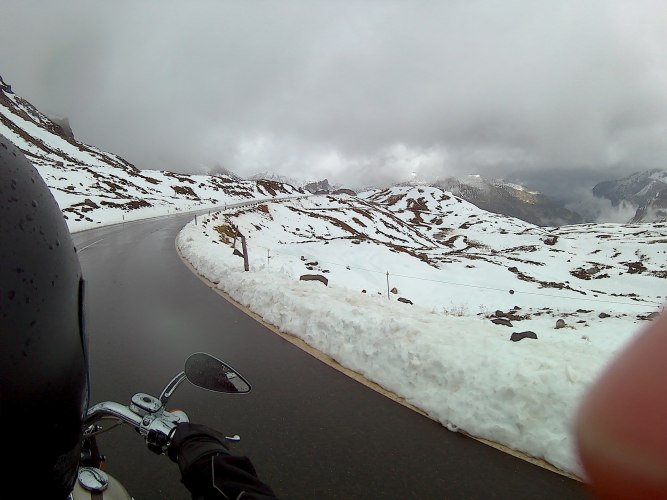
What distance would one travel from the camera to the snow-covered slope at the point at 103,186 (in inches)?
1739

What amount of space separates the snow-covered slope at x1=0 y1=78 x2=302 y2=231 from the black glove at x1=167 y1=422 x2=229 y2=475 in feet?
69.4

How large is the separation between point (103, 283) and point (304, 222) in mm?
44921

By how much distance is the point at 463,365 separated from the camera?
415 cm

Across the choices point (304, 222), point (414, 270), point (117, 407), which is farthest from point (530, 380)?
point (304, 222)

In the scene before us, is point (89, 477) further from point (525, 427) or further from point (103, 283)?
point (103, 283)

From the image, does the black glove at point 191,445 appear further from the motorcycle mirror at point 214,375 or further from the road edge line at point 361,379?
the road edge line at point 361,379

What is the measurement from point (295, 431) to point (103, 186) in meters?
75.5

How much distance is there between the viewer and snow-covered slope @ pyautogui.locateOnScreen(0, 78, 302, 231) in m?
44.2

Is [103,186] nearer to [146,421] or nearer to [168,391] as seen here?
[168,391]

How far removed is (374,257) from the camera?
30500 millimetres

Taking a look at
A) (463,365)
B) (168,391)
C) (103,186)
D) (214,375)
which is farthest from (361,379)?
(103,186)

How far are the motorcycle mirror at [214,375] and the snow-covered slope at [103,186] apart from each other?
20804 millimetres

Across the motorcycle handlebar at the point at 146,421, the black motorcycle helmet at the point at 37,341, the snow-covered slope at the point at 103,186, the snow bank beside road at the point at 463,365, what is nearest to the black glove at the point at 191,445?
the motorcycle handlebar at the point at 146,421

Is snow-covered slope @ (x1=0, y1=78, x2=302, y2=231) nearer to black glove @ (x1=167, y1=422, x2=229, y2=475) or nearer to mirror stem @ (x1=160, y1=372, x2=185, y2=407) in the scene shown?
mirror stem @ (x1=160, y1=372, x2=185, y2=407)
